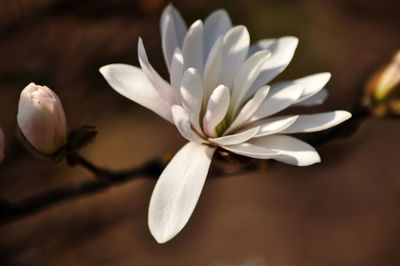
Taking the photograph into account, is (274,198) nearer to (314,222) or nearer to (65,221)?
(314,222)

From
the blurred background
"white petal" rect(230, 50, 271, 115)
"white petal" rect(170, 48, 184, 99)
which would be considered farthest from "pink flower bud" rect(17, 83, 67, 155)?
the blurred background

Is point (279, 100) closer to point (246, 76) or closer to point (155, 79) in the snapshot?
point (246, 76)

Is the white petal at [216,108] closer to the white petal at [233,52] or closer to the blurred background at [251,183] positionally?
the white petal at [233,52]

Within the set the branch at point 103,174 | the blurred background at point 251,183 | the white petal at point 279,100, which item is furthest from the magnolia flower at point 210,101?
the blurred background at point 251,183

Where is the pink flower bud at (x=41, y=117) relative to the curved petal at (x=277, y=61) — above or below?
below

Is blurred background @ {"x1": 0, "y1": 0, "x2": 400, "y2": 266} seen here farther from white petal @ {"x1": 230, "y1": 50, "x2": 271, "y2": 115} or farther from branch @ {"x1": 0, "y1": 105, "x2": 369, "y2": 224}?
white petal @ {"x1": 230, "y1": 50, "x2": 271, "y2": 115}

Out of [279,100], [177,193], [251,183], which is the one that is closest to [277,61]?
[279,100]

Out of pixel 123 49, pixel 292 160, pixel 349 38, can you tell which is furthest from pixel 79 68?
pixel 349 38

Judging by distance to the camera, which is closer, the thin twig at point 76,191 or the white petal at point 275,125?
the white petal at point 275,125
